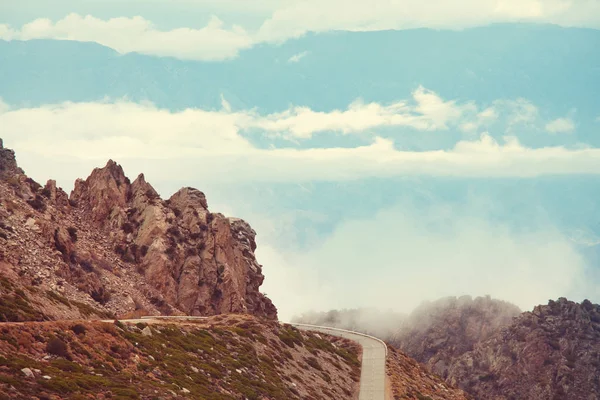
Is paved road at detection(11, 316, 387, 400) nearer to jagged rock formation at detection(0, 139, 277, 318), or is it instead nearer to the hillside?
the hillside

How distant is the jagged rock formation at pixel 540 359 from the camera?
6481 inches

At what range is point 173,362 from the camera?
52.7 m

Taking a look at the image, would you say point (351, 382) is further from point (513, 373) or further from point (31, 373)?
point (513, 373)

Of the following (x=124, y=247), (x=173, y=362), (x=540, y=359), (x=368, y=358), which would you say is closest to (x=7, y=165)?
(x=124, y=247)

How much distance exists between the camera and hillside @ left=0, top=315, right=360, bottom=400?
3969 cm

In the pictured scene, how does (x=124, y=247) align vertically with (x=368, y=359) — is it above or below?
above

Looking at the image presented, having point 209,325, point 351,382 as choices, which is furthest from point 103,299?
point 351,382

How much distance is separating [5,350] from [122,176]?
62171mm

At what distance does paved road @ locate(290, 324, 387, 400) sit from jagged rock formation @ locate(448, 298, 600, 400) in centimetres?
8170

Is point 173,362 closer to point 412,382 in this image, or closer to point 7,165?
point 412,382

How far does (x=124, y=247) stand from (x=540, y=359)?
11127 cm

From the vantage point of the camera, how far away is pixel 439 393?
8481 centimetres

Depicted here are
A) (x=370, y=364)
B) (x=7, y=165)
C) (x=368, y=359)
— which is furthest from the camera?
(x=7, y=165)

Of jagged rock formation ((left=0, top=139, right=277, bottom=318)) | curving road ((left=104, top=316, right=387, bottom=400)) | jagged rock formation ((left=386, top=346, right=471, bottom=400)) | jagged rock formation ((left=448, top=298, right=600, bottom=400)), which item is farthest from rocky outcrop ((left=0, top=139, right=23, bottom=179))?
jagged rock formation ((left=448, top=298, right=600, bottom=400))
